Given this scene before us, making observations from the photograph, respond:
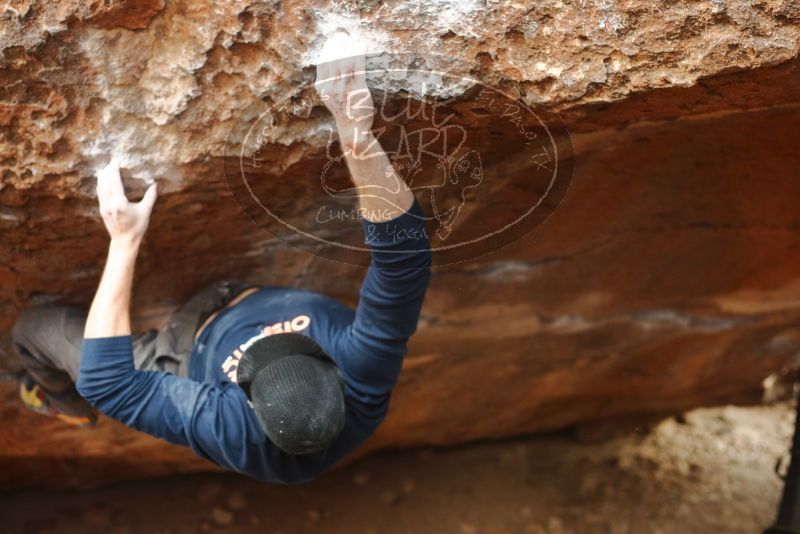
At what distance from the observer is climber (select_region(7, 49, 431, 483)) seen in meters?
1.42

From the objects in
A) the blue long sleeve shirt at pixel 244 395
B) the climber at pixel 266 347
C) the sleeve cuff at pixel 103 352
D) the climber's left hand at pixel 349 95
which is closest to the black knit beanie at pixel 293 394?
the climber at pixel 266 347

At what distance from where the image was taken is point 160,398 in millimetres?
1581

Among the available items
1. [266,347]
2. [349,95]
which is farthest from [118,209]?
[349,95]

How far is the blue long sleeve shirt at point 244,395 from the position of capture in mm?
1510

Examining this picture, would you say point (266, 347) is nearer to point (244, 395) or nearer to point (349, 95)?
point (244, 395)

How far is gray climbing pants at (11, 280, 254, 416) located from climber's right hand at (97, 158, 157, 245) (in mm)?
335

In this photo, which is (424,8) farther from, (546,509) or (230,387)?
(546,509)

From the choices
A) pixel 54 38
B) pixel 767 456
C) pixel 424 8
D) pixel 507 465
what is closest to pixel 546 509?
pixel 507 465

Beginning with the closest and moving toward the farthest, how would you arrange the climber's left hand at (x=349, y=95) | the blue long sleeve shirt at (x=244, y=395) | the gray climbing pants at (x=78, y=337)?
the climber's left hand at (x=349, y=95) < the blue long sleeve shirt at (x=244, y=395) < the gray climbing pants at (x=78, y=337)

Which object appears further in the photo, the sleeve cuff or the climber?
the sleeve cuff

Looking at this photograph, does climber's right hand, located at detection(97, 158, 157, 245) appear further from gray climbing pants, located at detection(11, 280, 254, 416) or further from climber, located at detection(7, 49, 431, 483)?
gray climbing pants, located at detection(11, 280, 254, 416)

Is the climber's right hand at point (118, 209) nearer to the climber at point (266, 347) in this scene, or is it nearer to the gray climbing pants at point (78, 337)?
the climber at point (266, 347)

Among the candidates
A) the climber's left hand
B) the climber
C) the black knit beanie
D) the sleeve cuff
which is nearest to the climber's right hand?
the climber

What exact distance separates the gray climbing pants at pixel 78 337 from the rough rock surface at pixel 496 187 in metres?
0.05
